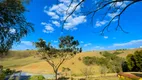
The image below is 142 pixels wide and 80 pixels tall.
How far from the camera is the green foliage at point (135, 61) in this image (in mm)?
36406

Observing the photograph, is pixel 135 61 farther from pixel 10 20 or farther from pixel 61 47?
pixel 10 20

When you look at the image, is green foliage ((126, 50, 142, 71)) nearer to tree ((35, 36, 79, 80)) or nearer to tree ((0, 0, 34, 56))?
tree ((35, 36, 79, 80))

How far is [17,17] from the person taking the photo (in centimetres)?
1655

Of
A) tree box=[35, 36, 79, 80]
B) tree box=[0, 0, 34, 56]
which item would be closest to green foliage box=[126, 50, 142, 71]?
tree box=[35, 36, 79, 80]

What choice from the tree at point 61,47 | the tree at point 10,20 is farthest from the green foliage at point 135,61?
the tree at point 10,20

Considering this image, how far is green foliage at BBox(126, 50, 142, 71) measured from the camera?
36406 millimetres

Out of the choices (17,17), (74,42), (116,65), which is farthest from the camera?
(116,65)

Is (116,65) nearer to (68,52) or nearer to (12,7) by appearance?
(68,52)

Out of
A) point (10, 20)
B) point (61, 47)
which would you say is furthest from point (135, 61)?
point (10, 20)

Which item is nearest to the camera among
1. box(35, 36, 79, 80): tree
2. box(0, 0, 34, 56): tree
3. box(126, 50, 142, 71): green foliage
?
box(0, 0, 34, 56): tree

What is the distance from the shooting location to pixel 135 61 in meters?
37.1

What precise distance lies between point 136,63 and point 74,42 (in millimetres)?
10752

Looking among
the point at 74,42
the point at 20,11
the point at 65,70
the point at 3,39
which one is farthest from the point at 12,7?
the point at 65,70

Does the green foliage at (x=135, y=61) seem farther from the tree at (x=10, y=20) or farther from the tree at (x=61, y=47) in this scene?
the tree at (x=10, y=20)
